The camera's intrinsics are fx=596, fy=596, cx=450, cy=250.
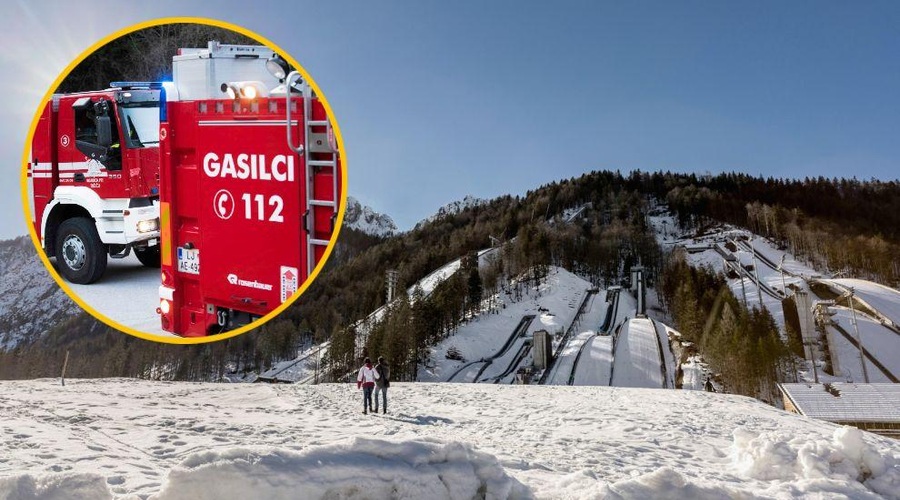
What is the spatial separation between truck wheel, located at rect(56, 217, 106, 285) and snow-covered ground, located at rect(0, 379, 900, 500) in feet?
4.28

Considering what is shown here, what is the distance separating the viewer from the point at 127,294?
4223 millimetres

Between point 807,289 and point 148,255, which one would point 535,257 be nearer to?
point 807,289

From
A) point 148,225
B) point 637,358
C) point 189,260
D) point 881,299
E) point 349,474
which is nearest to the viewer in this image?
point 349,474

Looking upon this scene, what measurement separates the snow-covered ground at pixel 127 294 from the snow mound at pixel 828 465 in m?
5.86

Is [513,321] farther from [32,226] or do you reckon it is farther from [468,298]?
[32,226]

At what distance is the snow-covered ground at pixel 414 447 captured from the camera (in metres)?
3.88

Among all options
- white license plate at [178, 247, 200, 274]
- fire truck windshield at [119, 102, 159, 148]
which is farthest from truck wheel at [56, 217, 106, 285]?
fire truck windshield at [119, 102, 159, 148]

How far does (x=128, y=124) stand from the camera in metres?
4.36

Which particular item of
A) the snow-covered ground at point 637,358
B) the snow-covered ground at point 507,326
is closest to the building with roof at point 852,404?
the snow-covered ground at point 637,358

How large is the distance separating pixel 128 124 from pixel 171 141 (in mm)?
303

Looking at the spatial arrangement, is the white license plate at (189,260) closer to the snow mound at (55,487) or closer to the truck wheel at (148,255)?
the truck wheel at (148,255)

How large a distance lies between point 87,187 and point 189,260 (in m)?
0.82

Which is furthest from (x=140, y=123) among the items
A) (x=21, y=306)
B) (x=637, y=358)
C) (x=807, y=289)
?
(x=807, y=289)

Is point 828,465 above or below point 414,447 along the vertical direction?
below
